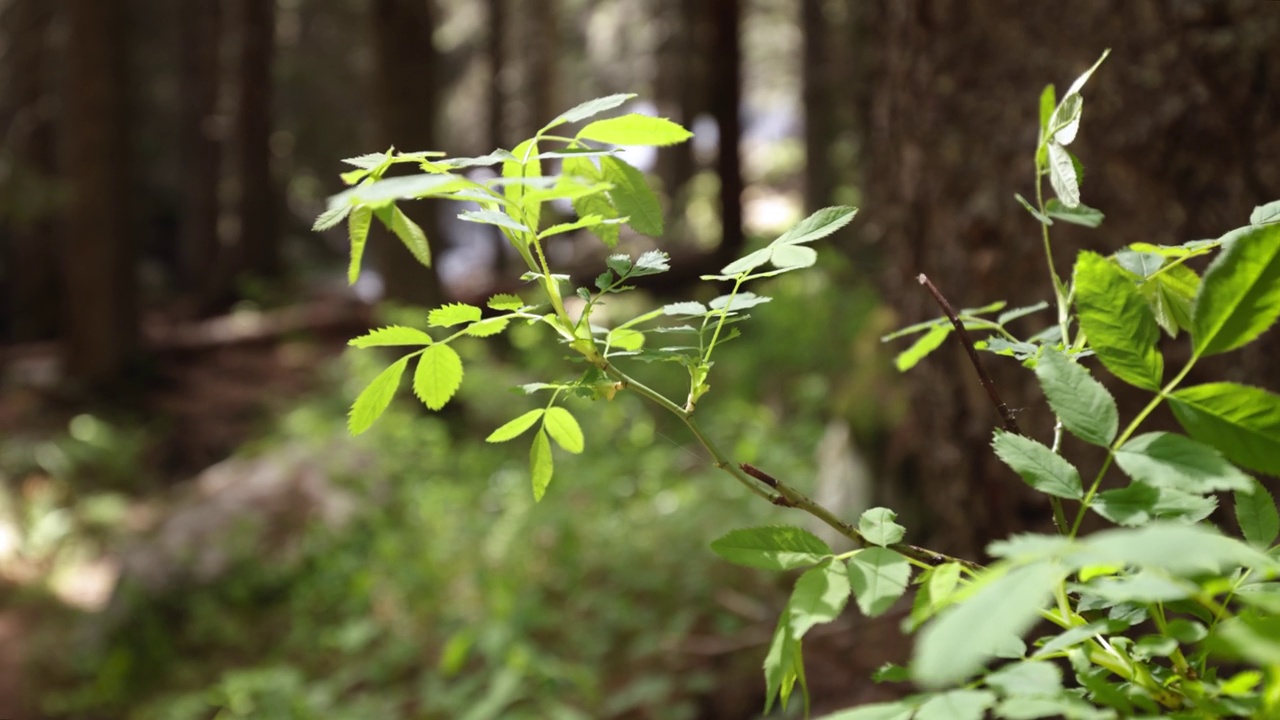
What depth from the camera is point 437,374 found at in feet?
2.74

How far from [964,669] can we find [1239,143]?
2.26 meters

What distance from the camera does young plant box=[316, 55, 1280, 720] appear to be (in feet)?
1.57

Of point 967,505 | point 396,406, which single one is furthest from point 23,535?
point 967,505

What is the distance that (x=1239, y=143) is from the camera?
2.19 meters

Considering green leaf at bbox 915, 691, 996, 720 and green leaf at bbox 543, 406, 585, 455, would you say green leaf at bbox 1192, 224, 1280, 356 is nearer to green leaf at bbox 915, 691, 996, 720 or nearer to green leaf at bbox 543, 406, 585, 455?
green leaf at bbox 915, 691, 996, 720

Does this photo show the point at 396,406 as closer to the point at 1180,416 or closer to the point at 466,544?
the point at 466,544

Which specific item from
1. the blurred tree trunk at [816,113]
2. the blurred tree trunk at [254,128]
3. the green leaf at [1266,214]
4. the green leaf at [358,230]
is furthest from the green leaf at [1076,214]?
the blurred tree trunk at [254,128]

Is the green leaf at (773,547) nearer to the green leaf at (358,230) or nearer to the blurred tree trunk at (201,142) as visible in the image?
the green leaf at (358,230)

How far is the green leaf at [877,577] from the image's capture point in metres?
0.64

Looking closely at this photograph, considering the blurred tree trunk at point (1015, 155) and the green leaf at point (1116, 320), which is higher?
the green leaf at point (1116, 320)

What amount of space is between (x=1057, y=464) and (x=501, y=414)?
644cm

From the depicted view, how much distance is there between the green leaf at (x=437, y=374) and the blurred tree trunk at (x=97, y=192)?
456 inches

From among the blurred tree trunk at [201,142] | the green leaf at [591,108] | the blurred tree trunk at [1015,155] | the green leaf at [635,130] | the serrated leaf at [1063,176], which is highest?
the green leaf at [591,108]

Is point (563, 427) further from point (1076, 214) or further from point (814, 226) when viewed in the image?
point (1076, 214)
